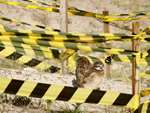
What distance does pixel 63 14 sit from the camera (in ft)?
17.2

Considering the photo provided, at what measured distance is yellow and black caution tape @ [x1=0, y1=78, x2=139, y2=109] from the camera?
2.66 m

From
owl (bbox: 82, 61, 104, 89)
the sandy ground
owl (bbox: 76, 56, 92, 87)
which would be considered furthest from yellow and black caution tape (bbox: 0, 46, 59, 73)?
owl (bbox: 82, 61, 104, 89)

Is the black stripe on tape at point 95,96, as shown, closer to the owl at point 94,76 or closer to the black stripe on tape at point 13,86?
the black stripe on tape at point 13,86

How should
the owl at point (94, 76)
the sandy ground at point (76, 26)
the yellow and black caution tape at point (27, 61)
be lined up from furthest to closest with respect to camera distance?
the yellow and black caution tape at point (27, 61) < the sandy ground at point (76, 26) < the owl at point (94, 76)

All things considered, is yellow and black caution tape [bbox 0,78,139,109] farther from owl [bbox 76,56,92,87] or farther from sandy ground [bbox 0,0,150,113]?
owl [bbox 76,56,92,87]

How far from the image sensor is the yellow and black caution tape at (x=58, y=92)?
2658mm

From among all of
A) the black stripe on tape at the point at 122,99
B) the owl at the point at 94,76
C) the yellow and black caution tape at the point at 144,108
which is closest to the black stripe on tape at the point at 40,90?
the black stripe on tape at the point at 122,99

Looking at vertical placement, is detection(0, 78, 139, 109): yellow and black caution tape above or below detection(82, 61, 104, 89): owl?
above

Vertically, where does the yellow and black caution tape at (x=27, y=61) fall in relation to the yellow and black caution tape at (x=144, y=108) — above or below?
below

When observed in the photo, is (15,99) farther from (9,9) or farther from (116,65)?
(9,9)

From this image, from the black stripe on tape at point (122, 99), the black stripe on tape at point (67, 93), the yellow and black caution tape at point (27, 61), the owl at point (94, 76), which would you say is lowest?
the yellow and black caution tape at point (27, 61)

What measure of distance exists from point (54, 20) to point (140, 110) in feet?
28.1

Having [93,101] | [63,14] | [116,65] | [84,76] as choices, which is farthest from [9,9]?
[93,101]

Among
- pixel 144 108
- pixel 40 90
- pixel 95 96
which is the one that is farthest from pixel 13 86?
pixel 144 108
